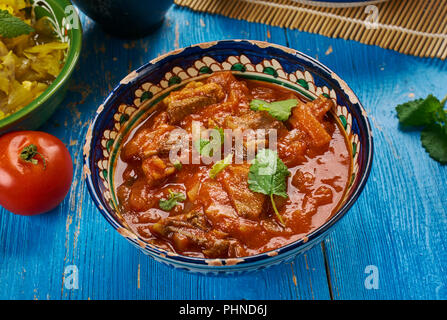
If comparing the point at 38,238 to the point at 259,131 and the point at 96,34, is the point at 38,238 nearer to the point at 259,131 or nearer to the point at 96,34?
the point at 259,131

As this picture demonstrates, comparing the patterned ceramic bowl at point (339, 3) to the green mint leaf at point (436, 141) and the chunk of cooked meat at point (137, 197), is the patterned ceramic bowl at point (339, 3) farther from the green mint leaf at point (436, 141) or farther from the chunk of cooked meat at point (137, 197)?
the chunk of cooked meat at point (137, 197)

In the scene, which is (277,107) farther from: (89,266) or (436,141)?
(89,266)

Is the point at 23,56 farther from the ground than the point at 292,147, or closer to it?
farther from the ground

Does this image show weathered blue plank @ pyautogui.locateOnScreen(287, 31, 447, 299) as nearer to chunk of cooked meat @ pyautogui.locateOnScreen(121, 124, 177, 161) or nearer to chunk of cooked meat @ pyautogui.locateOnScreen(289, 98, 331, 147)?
chunk of cooked meat @ pyautogui.locateOnScreen(289, 98, 331, 147)

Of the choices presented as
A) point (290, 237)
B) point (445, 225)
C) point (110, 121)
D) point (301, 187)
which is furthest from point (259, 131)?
point (445, 225)

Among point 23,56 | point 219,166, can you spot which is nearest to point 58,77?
point 23,56

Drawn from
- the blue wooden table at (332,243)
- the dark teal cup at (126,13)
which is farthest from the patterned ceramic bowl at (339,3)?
the dark teal cup at (126,13)
